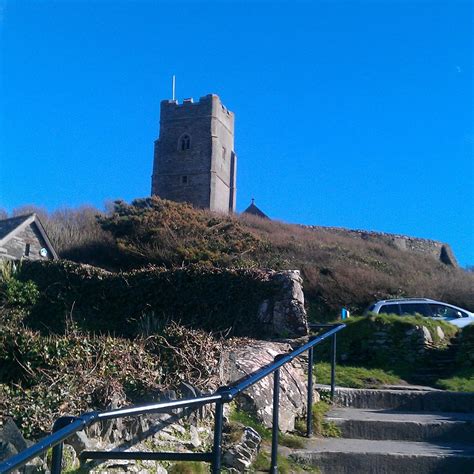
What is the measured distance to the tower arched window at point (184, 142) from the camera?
2318 inches

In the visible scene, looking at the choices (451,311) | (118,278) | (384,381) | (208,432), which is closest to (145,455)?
(208,432)

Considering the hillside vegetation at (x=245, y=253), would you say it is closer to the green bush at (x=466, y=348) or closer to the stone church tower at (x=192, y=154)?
the green bush at (x=466, y=348)

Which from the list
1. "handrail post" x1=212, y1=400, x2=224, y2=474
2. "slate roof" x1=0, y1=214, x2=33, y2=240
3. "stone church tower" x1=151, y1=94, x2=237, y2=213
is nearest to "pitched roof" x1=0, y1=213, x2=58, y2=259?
"slate roof" x1=0, y1=214, x2=33, y2=240

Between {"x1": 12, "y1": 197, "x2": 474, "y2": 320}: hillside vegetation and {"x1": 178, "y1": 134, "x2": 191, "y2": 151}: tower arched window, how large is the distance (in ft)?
82.7

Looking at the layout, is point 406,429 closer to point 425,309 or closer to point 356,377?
point 356,377

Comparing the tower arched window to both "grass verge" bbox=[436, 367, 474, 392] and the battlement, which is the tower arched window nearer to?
the battlement

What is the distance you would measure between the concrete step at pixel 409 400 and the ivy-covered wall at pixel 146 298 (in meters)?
2.97

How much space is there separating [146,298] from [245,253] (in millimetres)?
14094

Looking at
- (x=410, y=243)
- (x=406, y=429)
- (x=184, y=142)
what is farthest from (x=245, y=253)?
(x=184, y=142)

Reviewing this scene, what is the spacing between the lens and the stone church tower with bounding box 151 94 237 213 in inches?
2238

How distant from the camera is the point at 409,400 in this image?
694 centimetres

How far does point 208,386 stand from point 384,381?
4.78 meters

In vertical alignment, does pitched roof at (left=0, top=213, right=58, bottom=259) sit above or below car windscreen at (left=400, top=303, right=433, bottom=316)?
above

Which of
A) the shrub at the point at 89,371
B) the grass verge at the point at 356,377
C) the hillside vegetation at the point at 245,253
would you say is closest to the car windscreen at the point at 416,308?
the hillside vegetation at the point at 245,253
